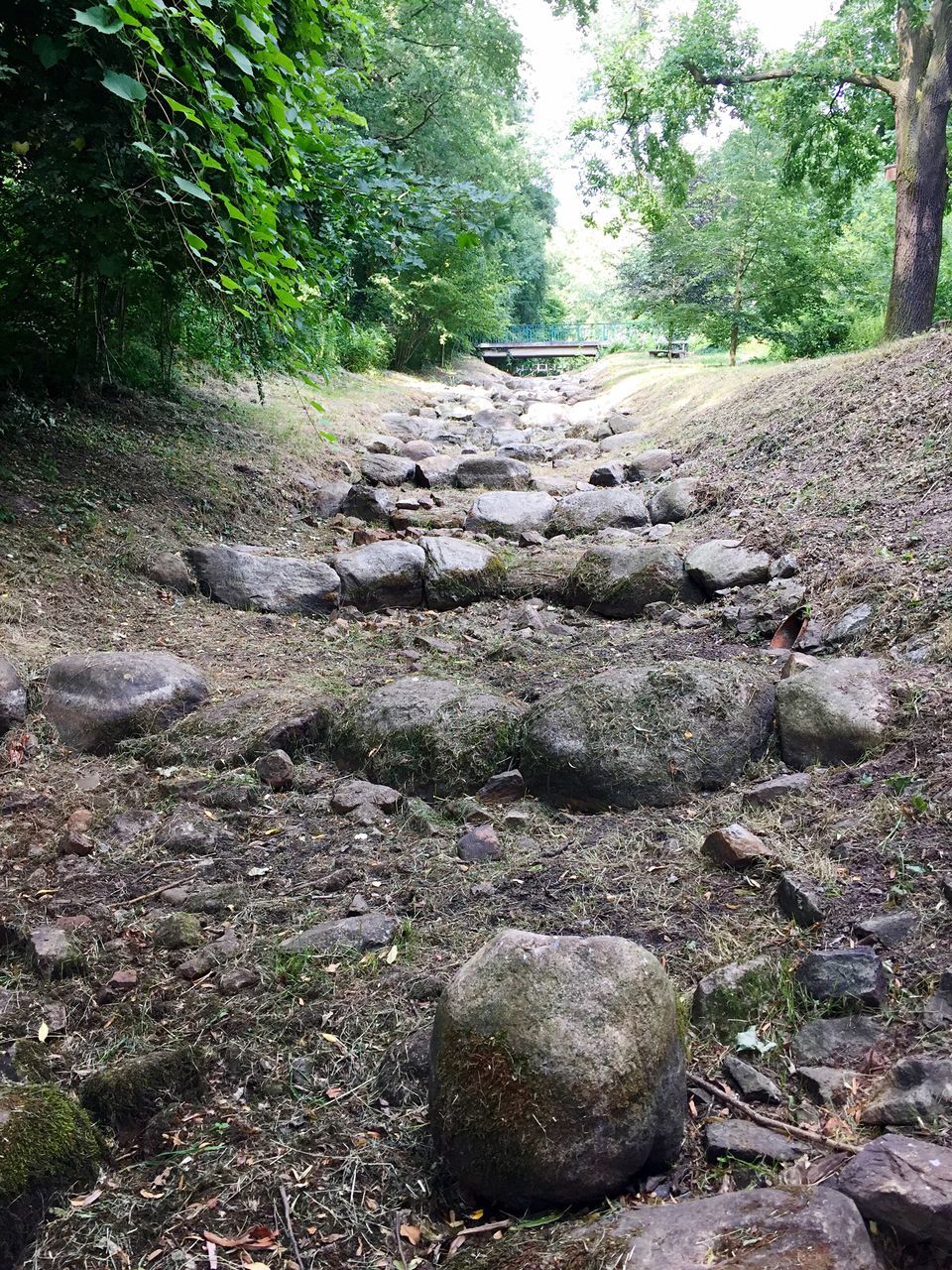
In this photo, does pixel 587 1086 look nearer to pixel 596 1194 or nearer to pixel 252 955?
pixel 596 1194

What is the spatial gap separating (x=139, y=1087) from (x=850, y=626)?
148 inches

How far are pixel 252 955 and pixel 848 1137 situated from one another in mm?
1727

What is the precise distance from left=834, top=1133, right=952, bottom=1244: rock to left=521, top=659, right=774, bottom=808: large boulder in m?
1.87

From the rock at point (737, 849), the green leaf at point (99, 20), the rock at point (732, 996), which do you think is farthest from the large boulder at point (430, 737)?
the green leaf at point (99, 20)

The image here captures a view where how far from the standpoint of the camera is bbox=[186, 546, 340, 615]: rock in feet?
19.7

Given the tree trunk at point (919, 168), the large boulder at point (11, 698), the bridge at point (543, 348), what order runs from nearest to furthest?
1. the large boulder at point (11, 698)
2. the tree trunk at point (919, 168)
3. the bridge at point (543, 348)

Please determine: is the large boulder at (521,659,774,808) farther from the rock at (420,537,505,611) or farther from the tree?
the tree

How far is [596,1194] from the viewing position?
75.6 inches

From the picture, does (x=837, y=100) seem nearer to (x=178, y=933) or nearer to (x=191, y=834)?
(x=191, y=834)

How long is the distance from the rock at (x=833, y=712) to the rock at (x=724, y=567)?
75.0 inches

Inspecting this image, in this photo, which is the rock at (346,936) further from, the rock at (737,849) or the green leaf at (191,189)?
the green leaf at (191,189)

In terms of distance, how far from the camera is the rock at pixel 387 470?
31.7 ft

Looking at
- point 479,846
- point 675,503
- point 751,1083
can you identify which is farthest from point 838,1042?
point 675,503

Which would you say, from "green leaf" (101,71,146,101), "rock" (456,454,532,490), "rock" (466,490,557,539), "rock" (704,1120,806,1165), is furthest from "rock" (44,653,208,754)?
"rock" (456,454,532,490)
